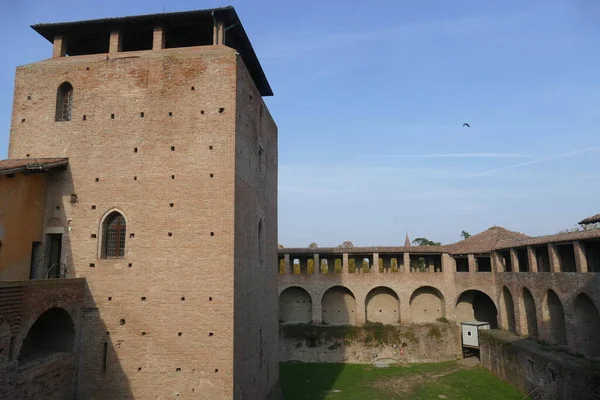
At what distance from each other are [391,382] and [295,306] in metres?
9.64

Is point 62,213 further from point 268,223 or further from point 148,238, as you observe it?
point 268,223

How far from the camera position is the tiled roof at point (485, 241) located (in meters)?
28.8

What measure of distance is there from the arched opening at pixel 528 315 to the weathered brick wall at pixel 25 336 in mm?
22760

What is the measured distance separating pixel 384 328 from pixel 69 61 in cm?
2347

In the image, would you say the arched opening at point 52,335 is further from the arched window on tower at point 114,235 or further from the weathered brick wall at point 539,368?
the weathered brick wall at point 539,368

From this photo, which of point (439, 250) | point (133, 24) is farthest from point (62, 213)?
point (439, 250)

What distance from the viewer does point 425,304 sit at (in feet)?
99.9

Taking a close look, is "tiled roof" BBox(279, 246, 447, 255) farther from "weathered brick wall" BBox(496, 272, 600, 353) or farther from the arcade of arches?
"weathered brick wall" BBox(496, 272, 600, 353)

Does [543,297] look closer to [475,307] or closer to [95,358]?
[475,307]

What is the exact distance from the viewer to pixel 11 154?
12852 mm

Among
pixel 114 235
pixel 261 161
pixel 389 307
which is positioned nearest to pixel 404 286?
pixel 389 307

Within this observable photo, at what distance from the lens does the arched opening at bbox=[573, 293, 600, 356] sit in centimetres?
1919

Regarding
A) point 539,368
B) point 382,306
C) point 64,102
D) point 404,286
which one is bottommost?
point 539,368

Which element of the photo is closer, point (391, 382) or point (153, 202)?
point (153, 202)
